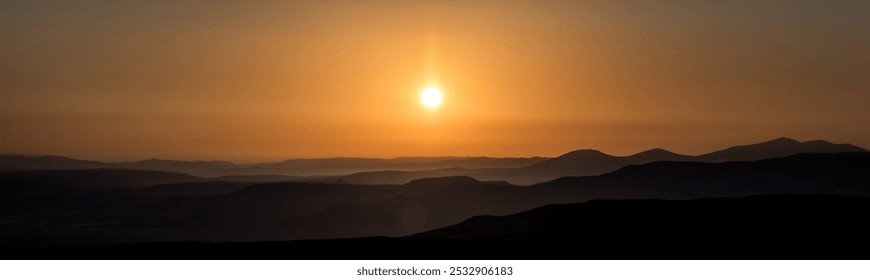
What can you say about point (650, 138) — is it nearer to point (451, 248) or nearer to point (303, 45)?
point (451, 248)

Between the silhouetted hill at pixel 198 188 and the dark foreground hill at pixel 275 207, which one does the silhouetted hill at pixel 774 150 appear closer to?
the dark foreground hill at pixel 275 207

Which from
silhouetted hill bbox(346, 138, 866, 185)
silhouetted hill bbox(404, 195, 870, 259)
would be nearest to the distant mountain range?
silhouetted hill bbox(346, 138, 866, 185)

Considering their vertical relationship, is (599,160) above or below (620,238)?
above

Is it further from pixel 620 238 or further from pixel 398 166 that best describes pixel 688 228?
pixel 398 166

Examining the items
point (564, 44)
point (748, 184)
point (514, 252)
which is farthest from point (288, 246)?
point (748, 184)

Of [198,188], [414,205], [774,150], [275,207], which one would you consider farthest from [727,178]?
[198,188]

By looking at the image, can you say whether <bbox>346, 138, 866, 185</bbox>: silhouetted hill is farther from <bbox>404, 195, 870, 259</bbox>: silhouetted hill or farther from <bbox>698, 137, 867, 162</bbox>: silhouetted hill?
<bbox>404, 195, 870, 259</bbox>: silhouetted hill
